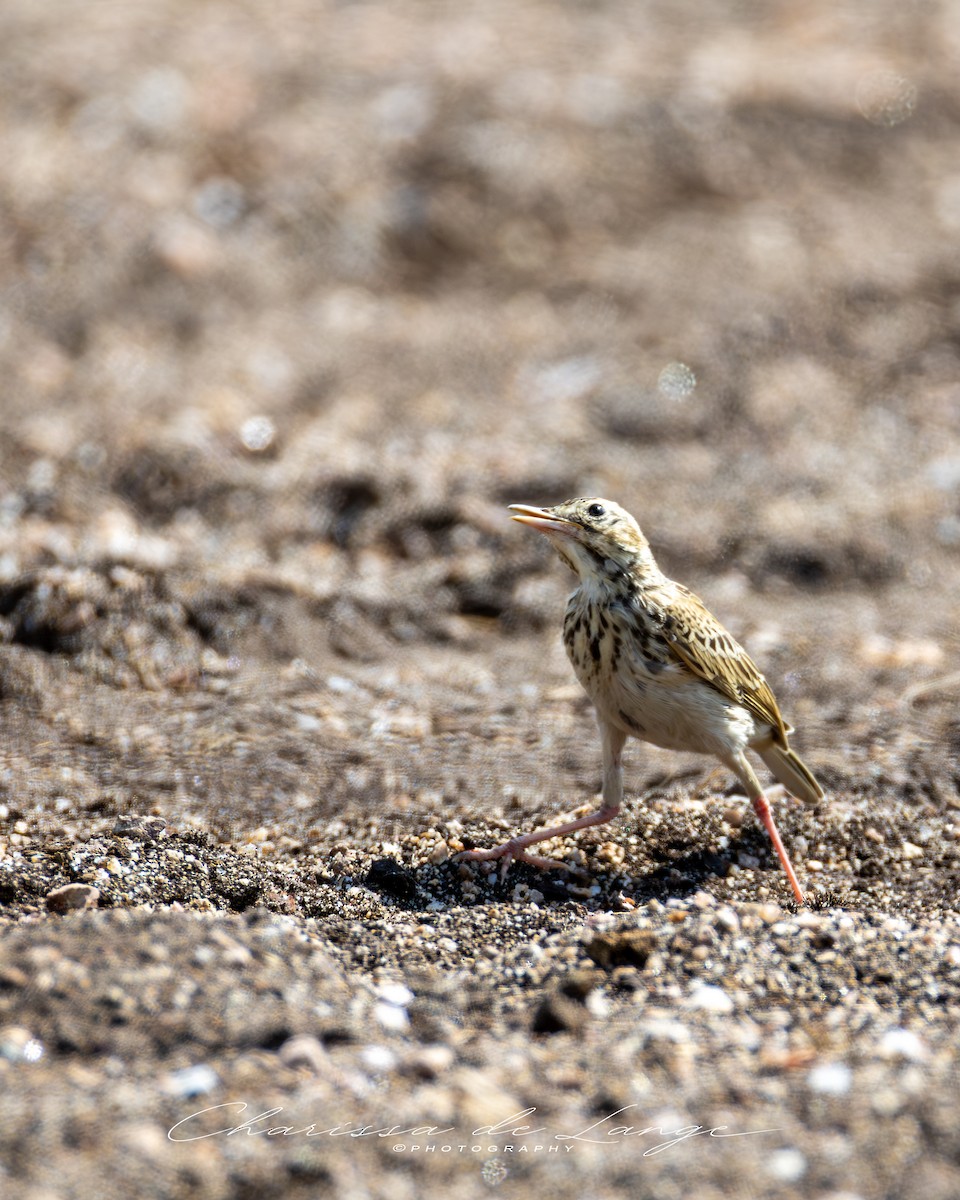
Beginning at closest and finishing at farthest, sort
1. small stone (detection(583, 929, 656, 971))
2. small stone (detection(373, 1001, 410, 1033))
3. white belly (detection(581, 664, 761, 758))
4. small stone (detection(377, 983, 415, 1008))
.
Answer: small stone (detection(373, 1001, 410, 1033)) → small stone (detection(377, 983, 415, 1008)) → small stone (detection(583, 929, 656, 971)) → white belly (detection(581, 664, 761, 758))

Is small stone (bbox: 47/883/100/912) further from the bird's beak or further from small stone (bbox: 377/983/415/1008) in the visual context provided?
the bird's beak

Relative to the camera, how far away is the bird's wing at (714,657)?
207 inches

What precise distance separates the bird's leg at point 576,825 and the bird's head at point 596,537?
65 centimetres

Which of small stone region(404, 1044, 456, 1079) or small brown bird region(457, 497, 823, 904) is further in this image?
small brown bird region(457, 497, 823, 904)

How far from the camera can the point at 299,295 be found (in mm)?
10078

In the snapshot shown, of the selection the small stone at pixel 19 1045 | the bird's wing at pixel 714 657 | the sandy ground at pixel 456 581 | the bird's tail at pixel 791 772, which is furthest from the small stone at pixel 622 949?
the small stone at pixel 19 1045

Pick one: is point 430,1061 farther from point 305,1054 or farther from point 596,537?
point 596,537

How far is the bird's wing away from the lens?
5.27m

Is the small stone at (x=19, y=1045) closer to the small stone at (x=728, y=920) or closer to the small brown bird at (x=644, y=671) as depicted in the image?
the small brown bird at (x=644, y=671)

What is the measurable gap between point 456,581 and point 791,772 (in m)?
2.78

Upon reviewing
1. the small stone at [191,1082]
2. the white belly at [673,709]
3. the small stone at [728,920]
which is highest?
the white belly at [673,709]

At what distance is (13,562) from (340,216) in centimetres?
475

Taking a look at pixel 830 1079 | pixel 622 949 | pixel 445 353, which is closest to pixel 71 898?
pixel 622 949

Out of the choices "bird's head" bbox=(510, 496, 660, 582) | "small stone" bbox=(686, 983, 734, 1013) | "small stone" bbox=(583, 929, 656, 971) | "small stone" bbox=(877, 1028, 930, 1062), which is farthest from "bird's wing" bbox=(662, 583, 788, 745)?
"small stone" bbox=(877, 1028, 930, 1062)
